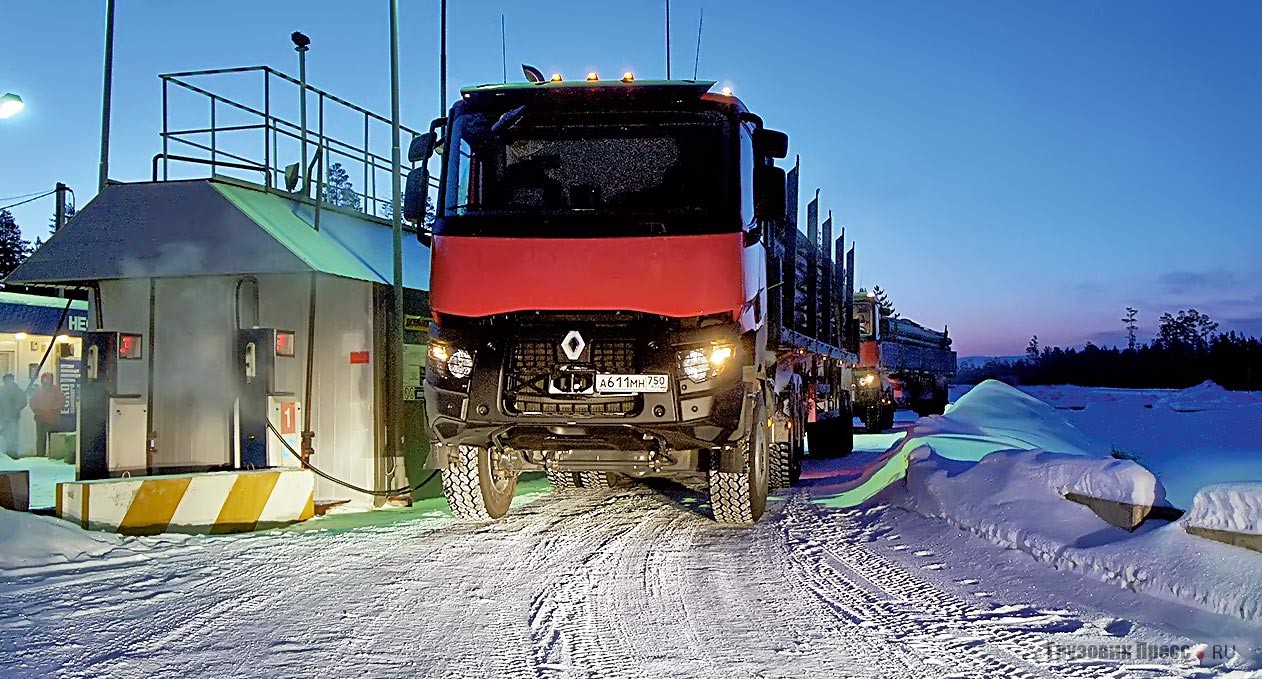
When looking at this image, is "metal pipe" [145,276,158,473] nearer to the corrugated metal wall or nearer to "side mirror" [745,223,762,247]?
the corrugated metal wall

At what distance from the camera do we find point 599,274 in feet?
24.7

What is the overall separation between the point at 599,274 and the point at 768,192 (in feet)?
5.49

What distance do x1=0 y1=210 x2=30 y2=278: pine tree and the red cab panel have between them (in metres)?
59.8

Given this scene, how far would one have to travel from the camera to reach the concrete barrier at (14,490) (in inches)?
345

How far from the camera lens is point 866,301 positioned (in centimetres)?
2275

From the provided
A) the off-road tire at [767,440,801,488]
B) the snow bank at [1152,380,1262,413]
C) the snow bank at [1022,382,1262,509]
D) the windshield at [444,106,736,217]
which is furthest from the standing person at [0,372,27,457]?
the snow bank at [1152,380,1262,413]

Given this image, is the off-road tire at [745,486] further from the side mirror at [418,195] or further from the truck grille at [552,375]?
the side mirror at [418,195]

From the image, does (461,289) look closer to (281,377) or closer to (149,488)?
(149,488)

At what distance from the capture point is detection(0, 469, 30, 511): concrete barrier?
8773 millimetres

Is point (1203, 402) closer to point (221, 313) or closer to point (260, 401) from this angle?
point (221, 313)

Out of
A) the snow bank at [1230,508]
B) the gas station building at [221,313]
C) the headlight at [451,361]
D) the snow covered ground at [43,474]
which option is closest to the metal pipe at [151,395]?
the gas station building at [221,313]

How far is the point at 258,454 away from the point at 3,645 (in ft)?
15.6

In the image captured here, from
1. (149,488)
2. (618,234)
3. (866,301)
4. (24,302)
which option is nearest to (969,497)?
(618,234)

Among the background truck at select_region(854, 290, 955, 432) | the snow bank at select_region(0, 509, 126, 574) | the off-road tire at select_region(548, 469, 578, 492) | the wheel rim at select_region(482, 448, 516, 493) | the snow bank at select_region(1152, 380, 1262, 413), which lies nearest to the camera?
the snow bank at select_region(0, 509, 126, 574)
